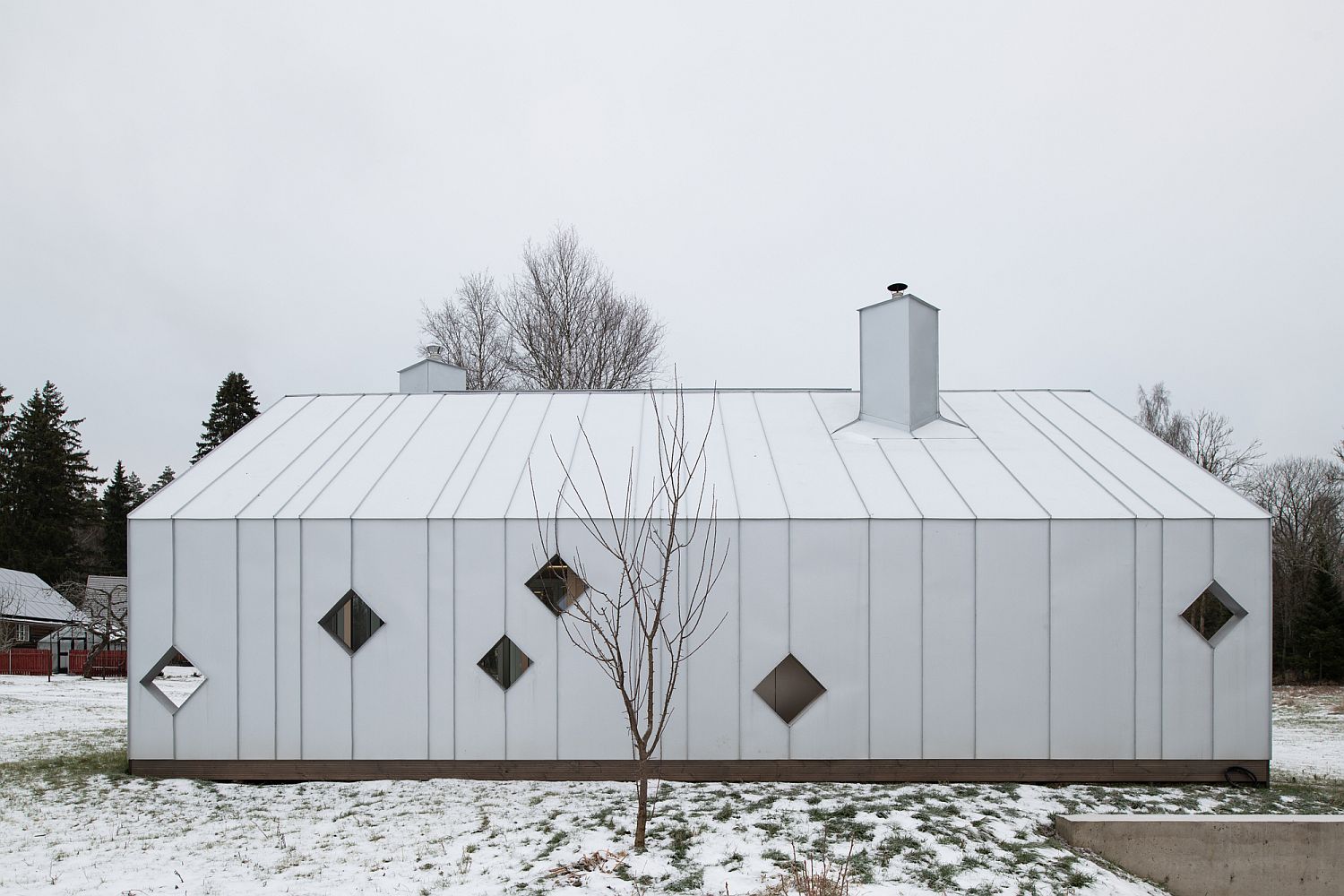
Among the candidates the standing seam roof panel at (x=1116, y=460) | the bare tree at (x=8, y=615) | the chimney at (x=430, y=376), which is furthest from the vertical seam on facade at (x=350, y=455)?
the bare tree at (x=8, y=615)

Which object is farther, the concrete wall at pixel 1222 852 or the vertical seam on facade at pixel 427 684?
the vertical seam on facade at pixel 427 684

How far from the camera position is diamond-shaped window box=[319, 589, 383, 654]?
6.35 metres

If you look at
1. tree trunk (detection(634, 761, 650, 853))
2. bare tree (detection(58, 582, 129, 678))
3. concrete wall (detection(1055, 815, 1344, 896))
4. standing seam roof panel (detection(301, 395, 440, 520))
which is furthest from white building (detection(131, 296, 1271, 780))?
bare tree (detection(58, 582, 129, 678))

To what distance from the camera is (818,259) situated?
19.5 meters

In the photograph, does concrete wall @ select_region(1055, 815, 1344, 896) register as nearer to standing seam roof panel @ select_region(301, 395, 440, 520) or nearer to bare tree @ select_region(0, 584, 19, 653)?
standing seam roof panel @ select_region(301, 395, 440, 520)

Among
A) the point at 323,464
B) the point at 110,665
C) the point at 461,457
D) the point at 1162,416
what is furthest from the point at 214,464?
the point at 1162,416

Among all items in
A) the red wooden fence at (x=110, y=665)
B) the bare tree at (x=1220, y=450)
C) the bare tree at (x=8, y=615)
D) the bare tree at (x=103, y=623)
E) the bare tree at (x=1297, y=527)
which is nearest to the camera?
the red wooden fence at (x=110, y=665)

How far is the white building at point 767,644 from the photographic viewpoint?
20.3 ft

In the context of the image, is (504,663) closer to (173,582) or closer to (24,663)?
(173,582)

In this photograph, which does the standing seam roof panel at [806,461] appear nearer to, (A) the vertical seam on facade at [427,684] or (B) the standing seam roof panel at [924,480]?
(B) the standing seam roof panel at [924,480]

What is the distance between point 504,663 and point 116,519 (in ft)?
137

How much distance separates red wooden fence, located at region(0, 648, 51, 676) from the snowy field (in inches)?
726

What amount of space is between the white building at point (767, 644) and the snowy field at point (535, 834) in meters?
0.30

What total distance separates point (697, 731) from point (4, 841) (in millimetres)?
4838
